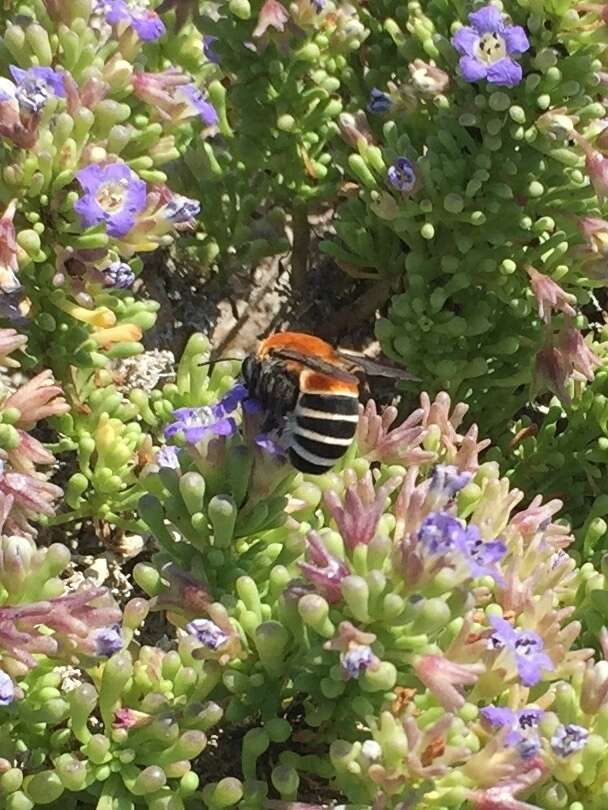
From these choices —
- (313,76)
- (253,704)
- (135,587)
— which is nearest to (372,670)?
(253,704)

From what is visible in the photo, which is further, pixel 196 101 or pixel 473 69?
pixel 196 101

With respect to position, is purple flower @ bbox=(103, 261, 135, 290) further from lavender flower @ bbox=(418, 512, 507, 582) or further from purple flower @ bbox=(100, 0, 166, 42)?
lavender flower @ bbox=(418, 512, 507, 582)

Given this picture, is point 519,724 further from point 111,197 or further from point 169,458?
point 111,197

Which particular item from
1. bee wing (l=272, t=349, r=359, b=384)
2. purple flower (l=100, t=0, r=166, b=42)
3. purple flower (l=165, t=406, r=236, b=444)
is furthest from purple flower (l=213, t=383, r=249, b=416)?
purple flower (l=100, t=0, r=166, b=42)

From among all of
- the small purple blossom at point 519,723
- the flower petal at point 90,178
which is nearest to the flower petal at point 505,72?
the flower petal at point 90,178

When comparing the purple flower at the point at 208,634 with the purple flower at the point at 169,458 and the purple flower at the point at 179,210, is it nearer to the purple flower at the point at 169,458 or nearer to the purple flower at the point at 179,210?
the purple flower at the point at 169,458

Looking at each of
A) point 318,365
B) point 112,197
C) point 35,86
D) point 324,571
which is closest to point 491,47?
point 112,197
